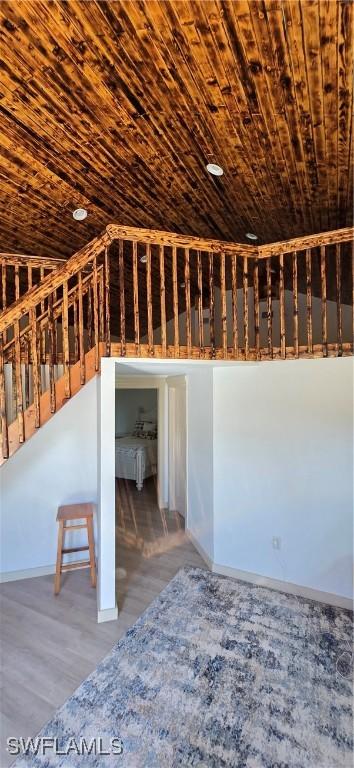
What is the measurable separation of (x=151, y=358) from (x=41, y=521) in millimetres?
2211

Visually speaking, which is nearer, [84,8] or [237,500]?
[84,8]

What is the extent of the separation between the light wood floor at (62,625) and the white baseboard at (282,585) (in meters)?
0.30

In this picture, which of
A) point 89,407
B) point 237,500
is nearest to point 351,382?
point 237,500

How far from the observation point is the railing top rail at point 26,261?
3.24 meters

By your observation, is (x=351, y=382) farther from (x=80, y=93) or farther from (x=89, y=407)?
(x=80, y=93)

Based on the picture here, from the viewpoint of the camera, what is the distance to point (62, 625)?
108 inches

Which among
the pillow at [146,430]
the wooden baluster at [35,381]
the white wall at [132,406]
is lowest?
the pillow at [146,430]

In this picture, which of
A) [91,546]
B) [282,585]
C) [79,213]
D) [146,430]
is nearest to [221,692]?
[282,585]

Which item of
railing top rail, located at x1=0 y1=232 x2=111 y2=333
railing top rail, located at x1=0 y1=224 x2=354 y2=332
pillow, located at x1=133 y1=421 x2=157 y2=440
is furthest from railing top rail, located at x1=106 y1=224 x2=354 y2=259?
pillow, located at x1=133 y1=421 x2=157 y2=440

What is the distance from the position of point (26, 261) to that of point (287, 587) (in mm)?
4090

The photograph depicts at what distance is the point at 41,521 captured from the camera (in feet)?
11.5

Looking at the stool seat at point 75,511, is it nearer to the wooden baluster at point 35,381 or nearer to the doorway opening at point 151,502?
the doorway opening at point 151,502

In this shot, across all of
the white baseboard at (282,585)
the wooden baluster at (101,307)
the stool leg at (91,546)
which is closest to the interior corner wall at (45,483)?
the stool leg at (91,546)

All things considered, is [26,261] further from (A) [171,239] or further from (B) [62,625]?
(B) [62,625]
